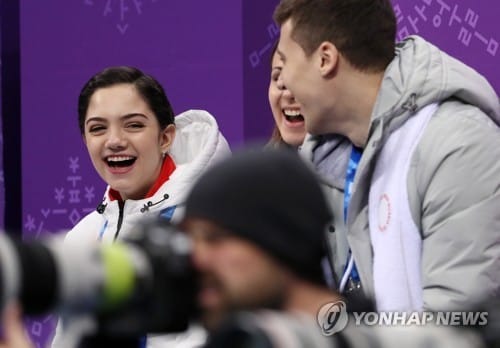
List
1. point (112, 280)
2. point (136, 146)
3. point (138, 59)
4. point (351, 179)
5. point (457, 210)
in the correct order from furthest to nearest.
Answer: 1. point (138, 59)
2. point (136, 146)
3. point (351, 179)
4. point (457, 210)
5. point (112, 280)

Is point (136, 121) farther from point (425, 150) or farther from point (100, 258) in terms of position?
point (100, 258)

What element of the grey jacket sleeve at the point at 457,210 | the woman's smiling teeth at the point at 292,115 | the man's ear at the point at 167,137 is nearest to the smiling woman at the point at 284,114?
the woman's smiling teeth at the point at 292,115

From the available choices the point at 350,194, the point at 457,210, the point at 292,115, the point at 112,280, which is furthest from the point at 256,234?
the point at 292,115

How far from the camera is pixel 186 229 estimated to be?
1.47 m

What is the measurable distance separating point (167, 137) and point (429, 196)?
48.2 inches

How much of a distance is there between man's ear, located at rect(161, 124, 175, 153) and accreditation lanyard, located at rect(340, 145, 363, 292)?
0.88 m

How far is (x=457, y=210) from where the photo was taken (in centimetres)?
265

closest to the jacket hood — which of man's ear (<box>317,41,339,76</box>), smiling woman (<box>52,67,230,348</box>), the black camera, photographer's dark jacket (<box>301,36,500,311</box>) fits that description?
photographer's dark jacket (<box>301,36,500,311</box>)

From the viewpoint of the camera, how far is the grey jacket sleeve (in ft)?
8.65

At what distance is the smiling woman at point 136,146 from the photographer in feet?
11.7

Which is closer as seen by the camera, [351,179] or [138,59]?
[351,179]

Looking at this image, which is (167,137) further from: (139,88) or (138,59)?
(138,59)

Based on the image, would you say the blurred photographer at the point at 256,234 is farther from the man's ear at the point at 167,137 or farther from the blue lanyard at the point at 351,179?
the man's ear at the point at 167,137

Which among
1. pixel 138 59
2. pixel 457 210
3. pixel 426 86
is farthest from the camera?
pixel 138 59
